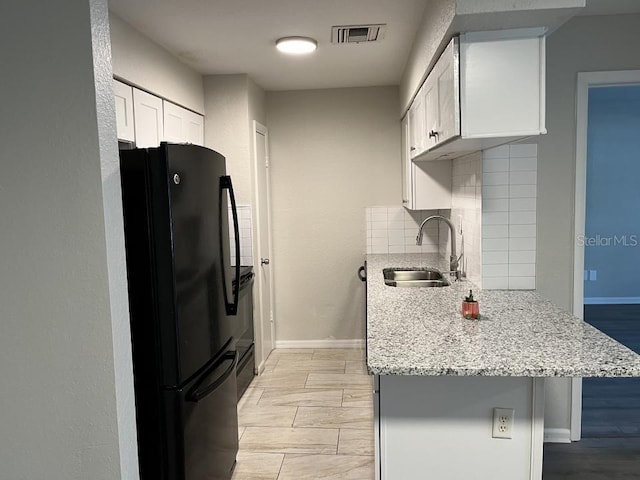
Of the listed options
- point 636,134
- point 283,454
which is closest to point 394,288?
point 283,454

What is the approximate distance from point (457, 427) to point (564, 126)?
182 centimetres

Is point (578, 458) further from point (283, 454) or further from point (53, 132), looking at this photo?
point (53, 132)

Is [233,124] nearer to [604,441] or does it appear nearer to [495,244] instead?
[495,244]

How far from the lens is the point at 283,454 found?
2.83 m

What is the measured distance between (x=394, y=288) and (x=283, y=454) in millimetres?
1147

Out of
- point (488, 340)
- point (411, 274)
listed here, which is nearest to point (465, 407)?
point (488, 340)

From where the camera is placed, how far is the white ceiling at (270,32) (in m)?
2.43

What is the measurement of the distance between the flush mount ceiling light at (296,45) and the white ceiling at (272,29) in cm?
6

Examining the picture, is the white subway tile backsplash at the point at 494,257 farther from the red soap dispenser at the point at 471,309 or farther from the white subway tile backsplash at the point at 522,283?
the red soap dispenser at the point at 471,309

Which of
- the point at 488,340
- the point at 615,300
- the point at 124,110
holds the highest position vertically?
the point at 124,110

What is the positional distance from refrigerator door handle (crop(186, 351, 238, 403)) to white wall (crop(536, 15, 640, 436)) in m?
1.77

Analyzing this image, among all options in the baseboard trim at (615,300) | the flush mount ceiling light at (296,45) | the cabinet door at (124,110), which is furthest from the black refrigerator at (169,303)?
the baseboard trim at (615,300)

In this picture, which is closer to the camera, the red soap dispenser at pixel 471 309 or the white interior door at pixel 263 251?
the red soap dispenser at pixel 471 309

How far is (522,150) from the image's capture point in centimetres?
267
